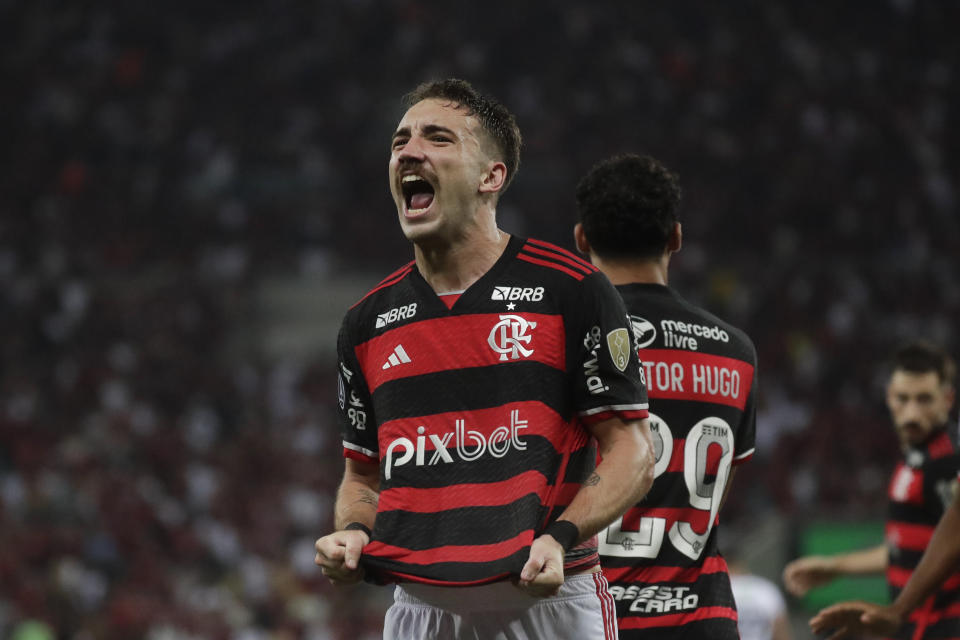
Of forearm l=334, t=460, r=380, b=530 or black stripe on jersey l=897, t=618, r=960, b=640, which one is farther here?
black stripe on jersey l=897, t=618, r=960, b=640

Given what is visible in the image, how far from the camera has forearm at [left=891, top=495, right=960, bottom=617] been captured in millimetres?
4379

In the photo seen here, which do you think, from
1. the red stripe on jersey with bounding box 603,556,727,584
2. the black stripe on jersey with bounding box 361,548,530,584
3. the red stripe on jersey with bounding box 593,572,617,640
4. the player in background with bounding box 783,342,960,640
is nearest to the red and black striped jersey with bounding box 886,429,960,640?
the player in background with bounding box 783,342,960,640

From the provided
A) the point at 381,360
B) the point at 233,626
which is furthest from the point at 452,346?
the point at 233,626

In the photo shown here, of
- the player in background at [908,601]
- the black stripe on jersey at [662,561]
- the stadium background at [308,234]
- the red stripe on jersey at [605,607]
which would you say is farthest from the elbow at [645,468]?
the stadium background at [308,234]

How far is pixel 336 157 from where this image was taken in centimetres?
2278

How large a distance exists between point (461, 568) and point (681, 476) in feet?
3.45

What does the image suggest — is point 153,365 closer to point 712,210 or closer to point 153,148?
point 153,148

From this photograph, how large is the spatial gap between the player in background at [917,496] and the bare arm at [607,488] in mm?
2415

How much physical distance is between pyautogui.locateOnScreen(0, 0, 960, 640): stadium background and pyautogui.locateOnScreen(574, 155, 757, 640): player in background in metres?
9.50

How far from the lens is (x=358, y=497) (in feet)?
10.3

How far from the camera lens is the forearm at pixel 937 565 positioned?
4.38 meters

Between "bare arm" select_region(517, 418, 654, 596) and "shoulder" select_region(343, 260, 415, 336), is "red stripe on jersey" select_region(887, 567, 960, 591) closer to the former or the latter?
"bare arm" select_region(517, 418, 654, 596)

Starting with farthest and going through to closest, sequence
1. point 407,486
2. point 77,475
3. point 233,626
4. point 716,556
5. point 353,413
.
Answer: point 77,475 → point 233,626 → point 716,556 → point 353,413 → point 407,486

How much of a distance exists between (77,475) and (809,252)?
38.6 ft
